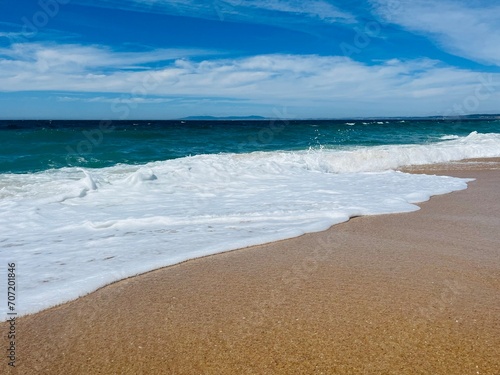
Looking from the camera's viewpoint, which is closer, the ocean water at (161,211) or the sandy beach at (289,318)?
the sandy beach at (289,318)

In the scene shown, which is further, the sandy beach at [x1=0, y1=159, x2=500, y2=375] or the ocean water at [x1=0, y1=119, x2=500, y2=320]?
the ocean water at [x1=0, y1=119, x2=500, y2=320]

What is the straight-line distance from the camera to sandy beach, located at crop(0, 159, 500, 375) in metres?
2.76

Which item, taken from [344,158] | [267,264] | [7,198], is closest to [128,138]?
[344,158]

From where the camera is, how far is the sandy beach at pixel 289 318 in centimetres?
276

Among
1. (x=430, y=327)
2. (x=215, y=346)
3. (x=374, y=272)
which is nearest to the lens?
(x=215, y=346)

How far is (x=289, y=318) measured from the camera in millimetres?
3314

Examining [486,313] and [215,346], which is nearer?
[215,346]

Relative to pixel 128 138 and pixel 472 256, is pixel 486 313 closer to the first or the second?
pixel 472 256

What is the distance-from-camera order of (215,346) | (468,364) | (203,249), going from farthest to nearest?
(203,249) → (215,346) → (468,364)

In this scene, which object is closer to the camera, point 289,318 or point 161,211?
point 289,318

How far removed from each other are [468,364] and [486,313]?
84cm

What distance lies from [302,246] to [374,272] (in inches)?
45.0

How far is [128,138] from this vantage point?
1121 inches

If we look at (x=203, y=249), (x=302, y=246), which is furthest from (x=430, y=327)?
(x=203, y=249)
